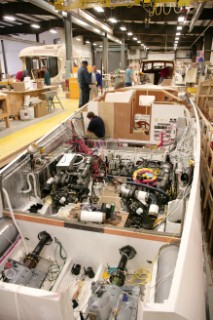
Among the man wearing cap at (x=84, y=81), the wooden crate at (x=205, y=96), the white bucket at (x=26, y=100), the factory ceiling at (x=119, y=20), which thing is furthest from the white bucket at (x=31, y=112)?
the wooden crate at (x=205, y=96)

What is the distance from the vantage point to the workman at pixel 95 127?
4160 millimetres

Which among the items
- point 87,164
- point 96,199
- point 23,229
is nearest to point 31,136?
point 87,164

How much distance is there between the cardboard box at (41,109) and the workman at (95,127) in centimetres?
301

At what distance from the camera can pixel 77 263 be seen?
6.82ft

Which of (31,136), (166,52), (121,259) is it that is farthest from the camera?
(166,52)

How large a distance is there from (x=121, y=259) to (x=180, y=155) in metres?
1.75

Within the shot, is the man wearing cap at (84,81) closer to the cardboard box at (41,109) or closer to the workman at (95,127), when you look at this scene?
the cardboard box at (41,109)

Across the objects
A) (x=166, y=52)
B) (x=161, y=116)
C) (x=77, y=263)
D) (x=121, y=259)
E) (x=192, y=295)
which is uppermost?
(x=166, y=52)

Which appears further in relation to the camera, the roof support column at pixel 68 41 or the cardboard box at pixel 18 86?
the roof support column at pixel 68 41

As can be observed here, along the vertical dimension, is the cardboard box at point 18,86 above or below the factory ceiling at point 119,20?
below

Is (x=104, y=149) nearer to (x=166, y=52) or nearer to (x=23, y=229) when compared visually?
(x=23, y=229)

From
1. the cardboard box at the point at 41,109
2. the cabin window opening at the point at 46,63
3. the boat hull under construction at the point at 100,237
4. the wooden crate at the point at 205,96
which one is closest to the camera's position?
the boat hull under construction at the point at 100,237

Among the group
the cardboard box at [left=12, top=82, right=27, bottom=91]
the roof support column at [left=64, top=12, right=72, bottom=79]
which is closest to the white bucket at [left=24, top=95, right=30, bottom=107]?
the cardboard box at [left=12, top=82, right=27, bottom=91]

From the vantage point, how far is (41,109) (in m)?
6.89
